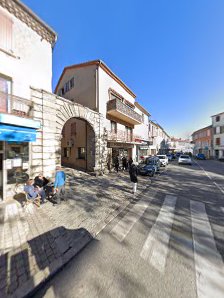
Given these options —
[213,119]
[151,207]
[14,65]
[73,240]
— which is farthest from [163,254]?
[213,119]

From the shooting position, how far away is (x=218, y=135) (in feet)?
121

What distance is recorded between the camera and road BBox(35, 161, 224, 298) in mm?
2381

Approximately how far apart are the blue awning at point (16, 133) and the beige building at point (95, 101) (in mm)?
6606

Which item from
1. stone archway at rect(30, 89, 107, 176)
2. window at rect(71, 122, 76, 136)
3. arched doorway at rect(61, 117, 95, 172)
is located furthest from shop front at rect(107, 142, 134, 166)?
stone archway at rect(30, 89, 107, 176)

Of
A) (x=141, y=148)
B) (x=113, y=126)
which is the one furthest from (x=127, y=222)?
(x=141, y=148)

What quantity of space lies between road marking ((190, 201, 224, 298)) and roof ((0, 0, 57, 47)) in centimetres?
1111

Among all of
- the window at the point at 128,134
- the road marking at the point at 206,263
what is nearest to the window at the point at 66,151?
the window at the point at 128,134

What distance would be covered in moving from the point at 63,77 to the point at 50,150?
44.1 ft

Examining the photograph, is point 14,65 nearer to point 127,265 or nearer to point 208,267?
point 127,265

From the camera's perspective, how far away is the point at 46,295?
232 centimetres

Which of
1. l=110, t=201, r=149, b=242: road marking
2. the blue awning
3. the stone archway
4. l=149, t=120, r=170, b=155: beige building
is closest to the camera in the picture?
l=110, t=201, r=149, b=242: road marking

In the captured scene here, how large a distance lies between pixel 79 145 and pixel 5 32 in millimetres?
9804

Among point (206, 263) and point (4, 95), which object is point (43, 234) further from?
point (4, 95)

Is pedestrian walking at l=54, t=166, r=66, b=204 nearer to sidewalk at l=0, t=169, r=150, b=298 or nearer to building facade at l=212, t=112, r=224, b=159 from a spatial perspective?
sidewalk at l=0, t=169, r=150, b=298
